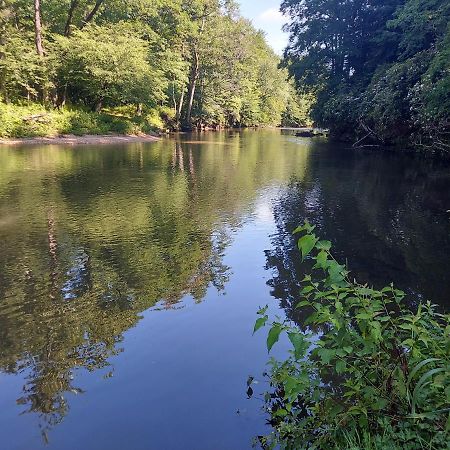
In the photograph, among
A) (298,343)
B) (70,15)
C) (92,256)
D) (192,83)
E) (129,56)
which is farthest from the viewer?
(192,83)

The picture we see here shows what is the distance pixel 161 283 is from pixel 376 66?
103 ft

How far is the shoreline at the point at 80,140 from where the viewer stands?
24.0 metres

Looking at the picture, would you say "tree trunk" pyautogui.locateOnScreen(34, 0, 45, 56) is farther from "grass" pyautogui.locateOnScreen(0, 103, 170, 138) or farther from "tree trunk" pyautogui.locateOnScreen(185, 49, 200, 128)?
"tree trunk" pyautogui.locateOnScreen(185, 49, 200, 128)

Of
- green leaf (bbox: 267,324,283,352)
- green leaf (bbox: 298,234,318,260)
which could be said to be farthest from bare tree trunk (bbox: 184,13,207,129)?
green leaf (bbox: 267,324,283,352)

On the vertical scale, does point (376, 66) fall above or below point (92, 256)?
above

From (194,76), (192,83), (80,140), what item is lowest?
(80,140)

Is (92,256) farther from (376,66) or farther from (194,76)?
(194,76)

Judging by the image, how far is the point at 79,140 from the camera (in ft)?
88.2

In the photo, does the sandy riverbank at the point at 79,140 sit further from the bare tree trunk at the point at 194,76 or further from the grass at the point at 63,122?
the bare tree trunk at the point at 194,76

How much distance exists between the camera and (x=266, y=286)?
620cm

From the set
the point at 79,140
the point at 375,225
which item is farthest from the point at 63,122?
the point at 375,225

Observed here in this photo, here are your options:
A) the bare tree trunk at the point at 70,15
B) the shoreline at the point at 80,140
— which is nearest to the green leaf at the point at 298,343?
the shoreline at the point at 80,140

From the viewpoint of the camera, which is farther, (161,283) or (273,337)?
(161,283)

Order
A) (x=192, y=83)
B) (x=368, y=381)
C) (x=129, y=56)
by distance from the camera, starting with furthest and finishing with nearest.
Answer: (x=192, y=83), (x=129, y=56), (x=368, y=381)
